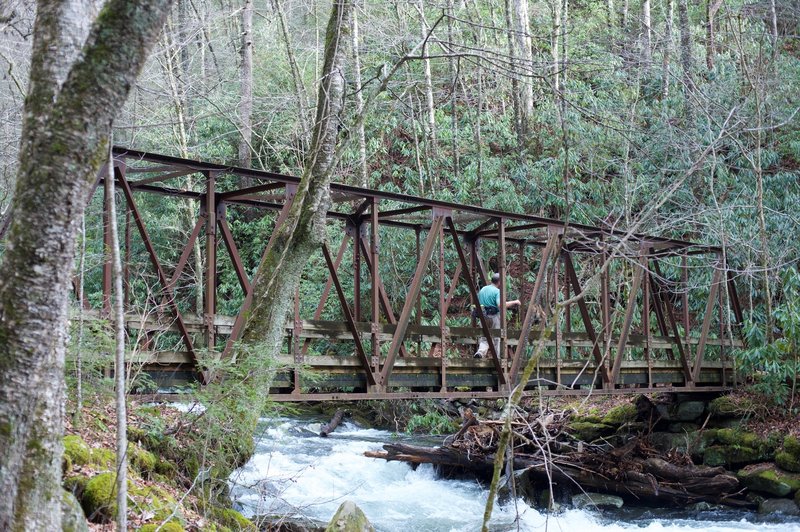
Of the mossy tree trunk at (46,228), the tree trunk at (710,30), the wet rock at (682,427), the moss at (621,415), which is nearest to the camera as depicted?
the mossy tree trunk at (46,228)

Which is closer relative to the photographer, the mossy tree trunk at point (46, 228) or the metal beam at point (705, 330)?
the mossy tree trunk at point (46, 228)

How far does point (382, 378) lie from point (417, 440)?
28.4 feet

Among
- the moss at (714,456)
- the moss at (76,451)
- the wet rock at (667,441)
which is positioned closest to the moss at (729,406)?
the wet rock at (667,441)

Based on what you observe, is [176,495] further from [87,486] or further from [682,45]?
[682,45]

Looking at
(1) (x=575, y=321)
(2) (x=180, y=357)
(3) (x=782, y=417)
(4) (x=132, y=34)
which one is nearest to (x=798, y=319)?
(3) (x=782, y=417)

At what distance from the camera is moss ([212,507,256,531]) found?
8.70 metres

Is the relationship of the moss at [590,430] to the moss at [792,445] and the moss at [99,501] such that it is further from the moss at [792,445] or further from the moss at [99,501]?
the moss at [99,501]

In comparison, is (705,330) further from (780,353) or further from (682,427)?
(682,427)

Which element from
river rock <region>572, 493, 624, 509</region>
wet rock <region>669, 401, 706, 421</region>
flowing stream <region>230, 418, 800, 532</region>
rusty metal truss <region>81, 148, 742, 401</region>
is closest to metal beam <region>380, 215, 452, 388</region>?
rusty metal truss <region>81, 148, 742, 401</region>

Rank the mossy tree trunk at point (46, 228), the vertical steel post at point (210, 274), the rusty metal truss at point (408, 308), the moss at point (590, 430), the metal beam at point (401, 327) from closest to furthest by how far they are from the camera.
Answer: the mossy tree trunk at point (46, 228) < the rusty metal truss at point (408, 308) < the vertical steel post at point (210, 274) < the metal beam at point (401, 327) < the moss at point (590, 430)

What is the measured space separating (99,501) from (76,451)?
72 centimetres

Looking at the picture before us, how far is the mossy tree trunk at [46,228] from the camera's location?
4773 millimetres

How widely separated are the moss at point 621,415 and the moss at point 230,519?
40.0ft

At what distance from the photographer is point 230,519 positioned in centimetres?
878
